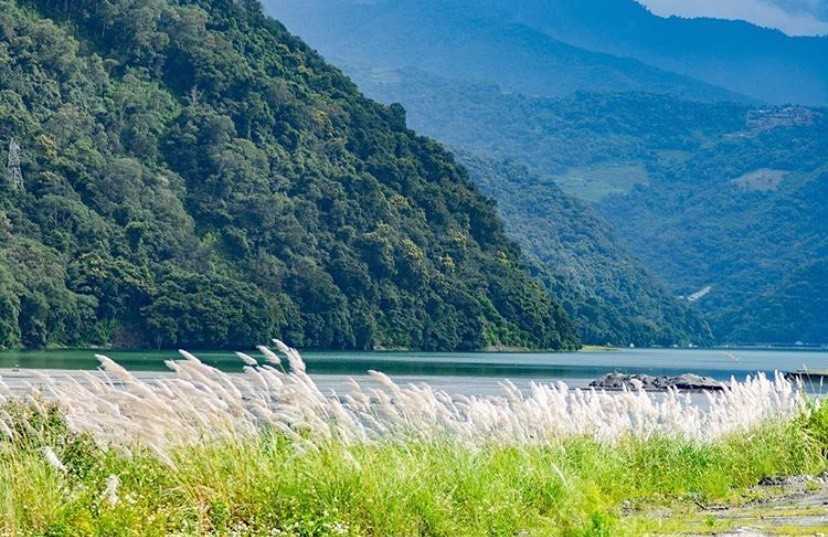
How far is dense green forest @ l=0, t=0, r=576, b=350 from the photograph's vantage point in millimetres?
100312

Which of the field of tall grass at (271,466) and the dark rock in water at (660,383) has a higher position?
the field of tall grass at (271,466)

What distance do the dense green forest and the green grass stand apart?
76.4m

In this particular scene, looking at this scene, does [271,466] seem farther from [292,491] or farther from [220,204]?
[220,204]

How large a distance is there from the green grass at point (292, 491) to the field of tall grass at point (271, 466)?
0.05ft

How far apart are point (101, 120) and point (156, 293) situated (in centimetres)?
2419

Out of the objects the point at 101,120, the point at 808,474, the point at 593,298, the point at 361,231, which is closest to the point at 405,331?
the point at 361,231

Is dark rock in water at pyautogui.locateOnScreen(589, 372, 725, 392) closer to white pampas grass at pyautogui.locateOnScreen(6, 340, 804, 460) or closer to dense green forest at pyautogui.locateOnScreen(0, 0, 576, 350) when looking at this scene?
dense green forest at pyautogui.locateOnScreen(0, 0, 576, 350)

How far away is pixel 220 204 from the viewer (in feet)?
390

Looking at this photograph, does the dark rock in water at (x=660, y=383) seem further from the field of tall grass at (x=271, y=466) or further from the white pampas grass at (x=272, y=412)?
the field of tall grass at (x=271, y=466)

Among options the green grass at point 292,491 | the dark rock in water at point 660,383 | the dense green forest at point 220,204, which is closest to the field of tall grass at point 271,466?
the green grass at point 292,491

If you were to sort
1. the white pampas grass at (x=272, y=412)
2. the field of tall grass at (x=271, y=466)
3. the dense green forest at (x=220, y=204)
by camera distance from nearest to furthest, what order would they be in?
the field of tall grass at (x=271, y=466) < the white pampas grass at (x=272, y=412) < the dense green forest at (x=220, y=204)

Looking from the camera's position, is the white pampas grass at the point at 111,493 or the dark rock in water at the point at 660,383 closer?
the white pampas grass at the point at 111,493

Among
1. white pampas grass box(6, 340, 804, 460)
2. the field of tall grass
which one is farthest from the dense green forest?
the field of tall grass

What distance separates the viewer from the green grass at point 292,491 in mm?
11539
